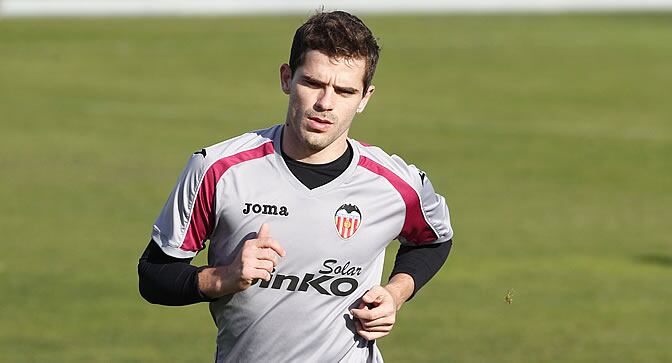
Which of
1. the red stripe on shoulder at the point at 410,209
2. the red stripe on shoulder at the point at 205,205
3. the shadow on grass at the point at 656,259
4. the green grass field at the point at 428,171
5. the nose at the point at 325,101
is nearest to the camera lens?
the nose at the point at 325,101

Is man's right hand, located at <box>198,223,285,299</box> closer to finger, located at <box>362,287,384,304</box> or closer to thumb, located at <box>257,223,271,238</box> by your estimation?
thumb, located at <box>257,223,271,238</box>

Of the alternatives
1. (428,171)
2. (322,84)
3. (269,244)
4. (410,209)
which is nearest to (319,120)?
(322,84)

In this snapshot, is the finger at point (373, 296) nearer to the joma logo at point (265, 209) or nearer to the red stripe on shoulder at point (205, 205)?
the joma logo at point (265, 209)

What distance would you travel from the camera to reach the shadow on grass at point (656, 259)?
17.9 metres

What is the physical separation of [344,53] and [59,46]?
41.8 metres

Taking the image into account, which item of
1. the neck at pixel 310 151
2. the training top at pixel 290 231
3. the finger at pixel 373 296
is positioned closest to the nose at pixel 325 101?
the neck at pixel 310 151

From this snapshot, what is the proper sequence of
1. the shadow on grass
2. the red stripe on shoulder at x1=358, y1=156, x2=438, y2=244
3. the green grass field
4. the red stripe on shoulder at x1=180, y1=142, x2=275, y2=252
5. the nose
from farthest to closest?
the shadow on grass
the green grass field
the red stripe on shoulder at x1=358, y1=156, x2=438, y2=244
the red stripe on shoulder at x1=180, y1=142, x2=275, y2=252
the nose

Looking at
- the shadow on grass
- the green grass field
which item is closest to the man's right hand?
the green grass field

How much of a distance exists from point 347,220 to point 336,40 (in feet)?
2.44

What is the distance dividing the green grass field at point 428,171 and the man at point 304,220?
7.02 m

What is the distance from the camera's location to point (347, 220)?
19.9ft

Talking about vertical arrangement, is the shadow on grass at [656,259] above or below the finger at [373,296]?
below

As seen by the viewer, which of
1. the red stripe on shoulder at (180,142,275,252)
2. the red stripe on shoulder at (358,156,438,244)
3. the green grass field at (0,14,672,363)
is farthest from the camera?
the green grass field at (0,14,672,363)

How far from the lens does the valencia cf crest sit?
19.9 ft
